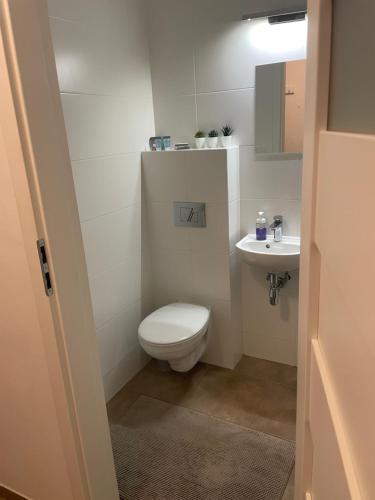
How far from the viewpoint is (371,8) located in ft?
1.26

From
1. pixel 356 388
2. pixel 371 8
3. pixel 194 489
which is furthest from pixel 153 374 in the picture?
pixel 371 8

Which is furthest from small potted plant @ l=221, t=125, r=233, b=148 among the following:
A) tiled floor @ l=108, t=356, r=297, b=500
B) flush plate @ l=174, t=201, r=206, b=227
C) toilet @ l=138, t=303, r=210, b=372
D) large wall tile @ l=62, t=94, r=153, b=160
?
tiled floor @ l=108, t=356, r=297, b=500

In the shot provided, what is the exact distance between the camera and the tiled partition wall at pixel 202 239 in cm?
221

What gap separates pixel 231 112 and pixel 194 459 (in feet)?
6.11

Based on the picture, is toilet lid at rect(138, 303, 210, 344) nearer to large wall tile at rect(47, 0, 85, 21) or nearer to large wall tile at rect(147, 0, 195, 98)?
large wall tile at rect(147, 0, 195, 98)

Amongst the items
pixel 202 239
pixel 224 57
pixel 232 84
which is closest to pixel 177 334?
pixel 202 239

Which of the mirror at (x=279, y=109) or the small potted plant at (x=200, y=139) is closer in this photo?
the mirror at (x=279, y=109)

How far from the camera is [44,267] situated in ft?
3.48

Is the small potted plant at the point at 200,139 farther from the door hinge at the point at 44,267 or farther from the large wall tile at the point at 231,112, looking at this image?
the door hinge at the point at 44,267

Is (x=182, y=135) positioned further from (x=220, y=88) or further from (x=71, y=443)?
(x=71, y=443)

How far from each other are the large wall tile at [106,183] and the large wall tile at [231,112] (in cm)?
48

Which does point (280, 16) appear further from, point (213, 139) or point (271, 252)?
point (271, 252)

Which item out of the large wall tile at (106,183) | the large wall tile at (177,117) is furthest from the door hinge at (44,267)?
the large wall tile at (177,117)

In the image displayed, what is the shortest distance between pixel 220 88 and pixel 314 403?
193cm
